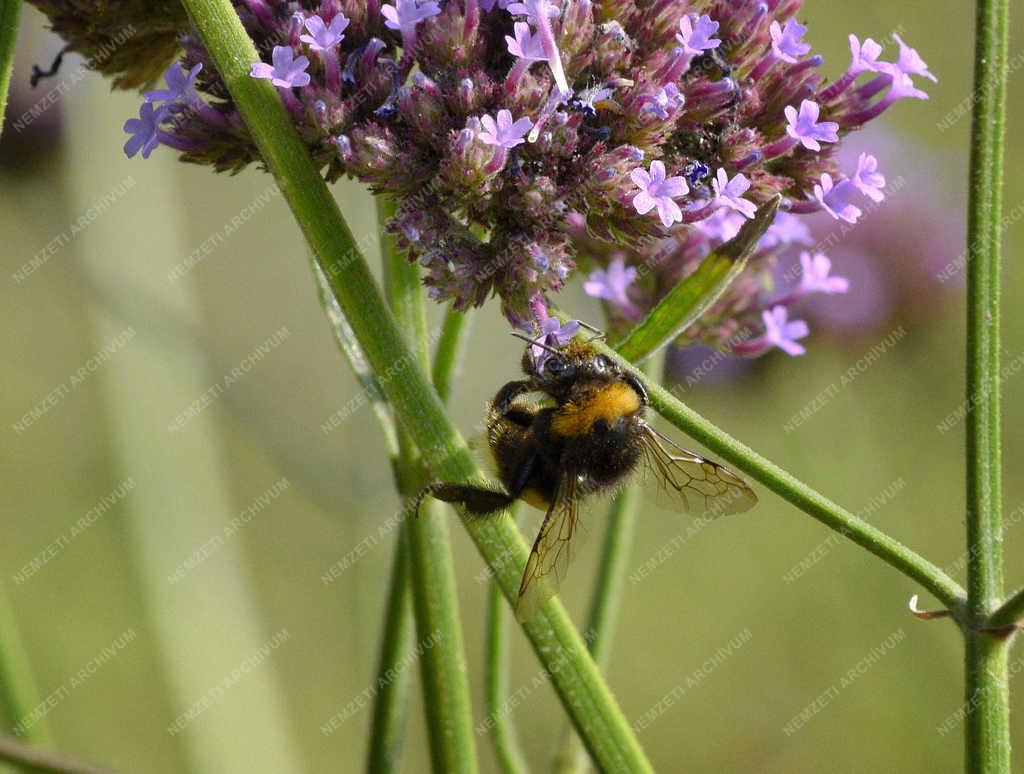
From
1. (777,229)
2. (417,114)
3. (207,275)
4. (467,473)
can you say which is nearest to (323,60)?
(417,114)

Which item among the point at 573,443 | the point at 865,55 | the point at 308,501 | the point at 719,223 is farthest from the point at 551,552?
the point at 308,501

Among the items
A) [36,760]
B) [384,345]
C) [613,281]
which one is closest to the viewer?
[36,760]

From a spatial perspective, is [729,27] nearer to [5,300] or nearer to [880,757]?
[880,757]

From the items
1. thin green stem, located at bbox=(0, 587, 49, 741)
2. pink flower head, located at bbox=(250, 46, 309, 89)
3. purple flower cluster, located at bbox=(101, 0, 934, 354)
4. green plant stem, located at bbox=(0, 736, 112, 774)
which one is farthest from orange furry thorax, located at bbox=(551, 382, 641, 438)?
thin green stem, located at bbox=(0, 587, 49, 741)

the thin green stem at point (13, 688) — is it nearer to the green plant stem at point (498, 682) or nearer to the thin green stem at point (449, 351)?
the green plant stem at point (498, 682)

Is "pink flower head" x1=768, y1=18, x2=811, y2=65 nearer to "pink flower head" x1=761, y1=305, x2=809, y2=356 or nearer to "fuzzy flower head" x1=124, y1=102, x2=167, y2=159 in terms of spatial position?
"pink flower head" x1=761, y1=305, x2=809, y2=356

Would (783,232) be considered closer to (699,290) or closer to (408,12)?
(699,290)
